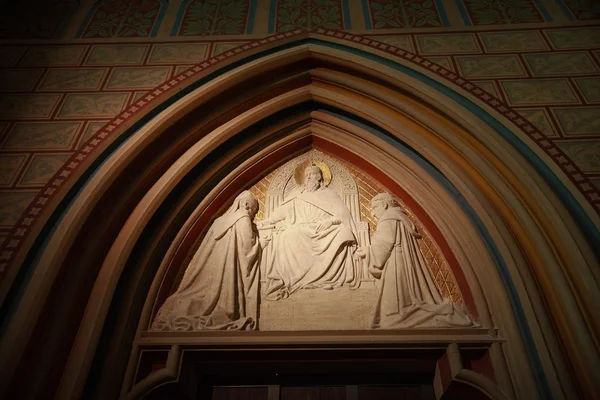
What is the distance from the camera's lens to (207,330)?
342 centimetres

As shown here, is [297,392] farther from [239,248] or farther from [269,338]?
[239,248]

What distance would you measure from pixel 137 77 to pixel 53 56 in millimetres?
938

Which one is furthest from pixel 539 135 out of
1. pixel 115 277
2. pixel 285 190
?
pixel 115 277

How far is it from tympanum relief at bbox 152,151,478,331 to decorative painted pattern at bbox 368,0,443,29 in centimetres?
176

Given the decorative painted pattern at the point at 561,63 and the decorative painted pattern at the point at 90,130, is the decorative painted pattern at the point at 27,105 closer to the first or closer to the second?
the decorative painted pattern at the point at 90,130

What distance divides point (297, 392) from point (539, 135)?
2629mm

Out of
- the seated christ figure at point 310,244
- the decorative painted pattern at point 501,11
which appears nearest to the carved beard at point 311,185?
the seated christ figure at point 310,244

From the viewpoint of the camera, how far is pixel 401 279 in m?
3.72

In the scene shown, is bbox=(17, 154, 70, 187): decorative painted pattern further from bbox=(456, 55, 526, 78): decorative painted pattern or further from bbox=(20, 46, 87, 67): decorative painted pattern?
bbox=(456, 55, 526, 78): decorative painted pattern

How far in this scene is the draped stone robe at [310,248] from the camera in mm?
3764

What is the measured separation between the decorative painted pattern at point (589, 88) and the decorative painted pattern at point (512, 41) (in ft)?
1.81

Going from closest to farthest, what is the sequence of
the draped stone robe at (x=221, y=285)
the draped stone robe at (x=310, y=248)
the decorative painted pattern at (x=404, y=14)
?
1. the draped stone robe at (x=221, y=285)
2. the draped stone robe at (x=310, y=248)
3. the decorative painted pattern at (x=404, y=14)

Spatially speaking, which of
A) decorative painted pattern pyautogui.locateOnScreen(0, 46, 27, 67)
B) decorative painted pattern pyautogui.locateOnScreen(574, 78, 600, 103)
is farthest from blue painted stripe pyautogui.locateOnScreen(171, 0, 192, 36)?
decorative painted pattern pyautogui.locateOnScreen(574, 78, 600, 103)

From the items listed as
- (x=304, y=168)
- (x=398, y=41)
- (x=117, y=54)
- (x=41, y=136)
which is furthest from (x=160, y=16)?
(x=398, y=41)
